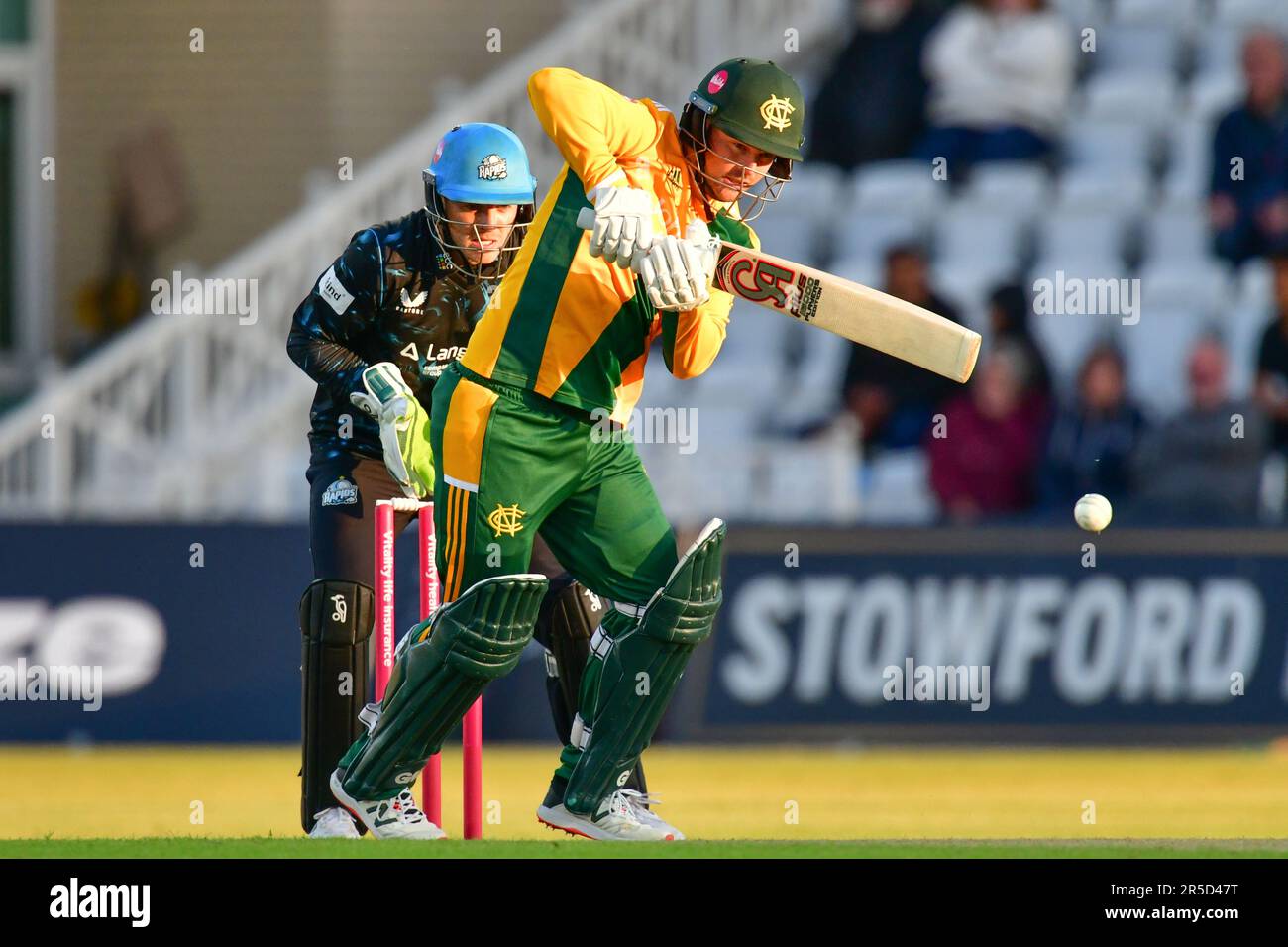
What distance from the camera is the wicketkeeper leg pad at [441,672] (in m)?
5.52

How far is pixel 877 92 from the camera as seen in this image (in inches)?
549

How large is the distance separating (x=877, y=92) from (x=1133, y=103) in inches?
65.0

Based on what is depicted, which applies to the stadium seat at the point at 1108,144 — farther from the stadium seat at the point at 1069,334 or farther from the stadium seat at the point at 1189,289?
the stadium seat at the point at 1069,334

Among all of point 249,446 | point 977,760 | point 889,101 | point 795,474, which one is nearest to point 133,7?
point 249,446

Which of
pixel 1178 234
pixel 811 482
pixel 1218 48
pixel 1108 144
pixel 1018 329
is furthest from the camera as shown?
pixel 1218 48

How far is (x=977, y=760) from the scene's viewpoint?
33.9 ft

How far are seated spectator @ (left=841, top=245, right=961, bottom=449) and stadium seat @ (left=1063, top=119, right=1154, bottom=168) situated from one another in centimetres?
218

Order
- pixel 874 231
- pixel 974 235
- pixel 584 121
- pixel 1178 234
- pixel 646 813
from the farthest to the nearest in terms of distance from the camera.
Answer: pixel 874 231 < pixel 974 235 < pixel 1178 234 < pixel 646 813 < pixel 584 121

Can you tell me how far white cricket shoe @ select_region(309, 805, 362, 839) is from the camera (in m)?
6.18

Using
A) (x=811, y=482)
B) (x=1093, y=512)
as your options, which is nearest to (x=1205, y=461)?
(x=811, y=482)

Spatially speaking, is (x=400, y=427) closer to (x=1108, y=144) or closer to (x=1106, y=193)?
(x=1106, y=193)

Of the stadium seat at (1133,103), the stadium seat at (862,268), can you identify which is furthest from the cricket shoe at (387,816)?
the stadium seat at (1133,103)
